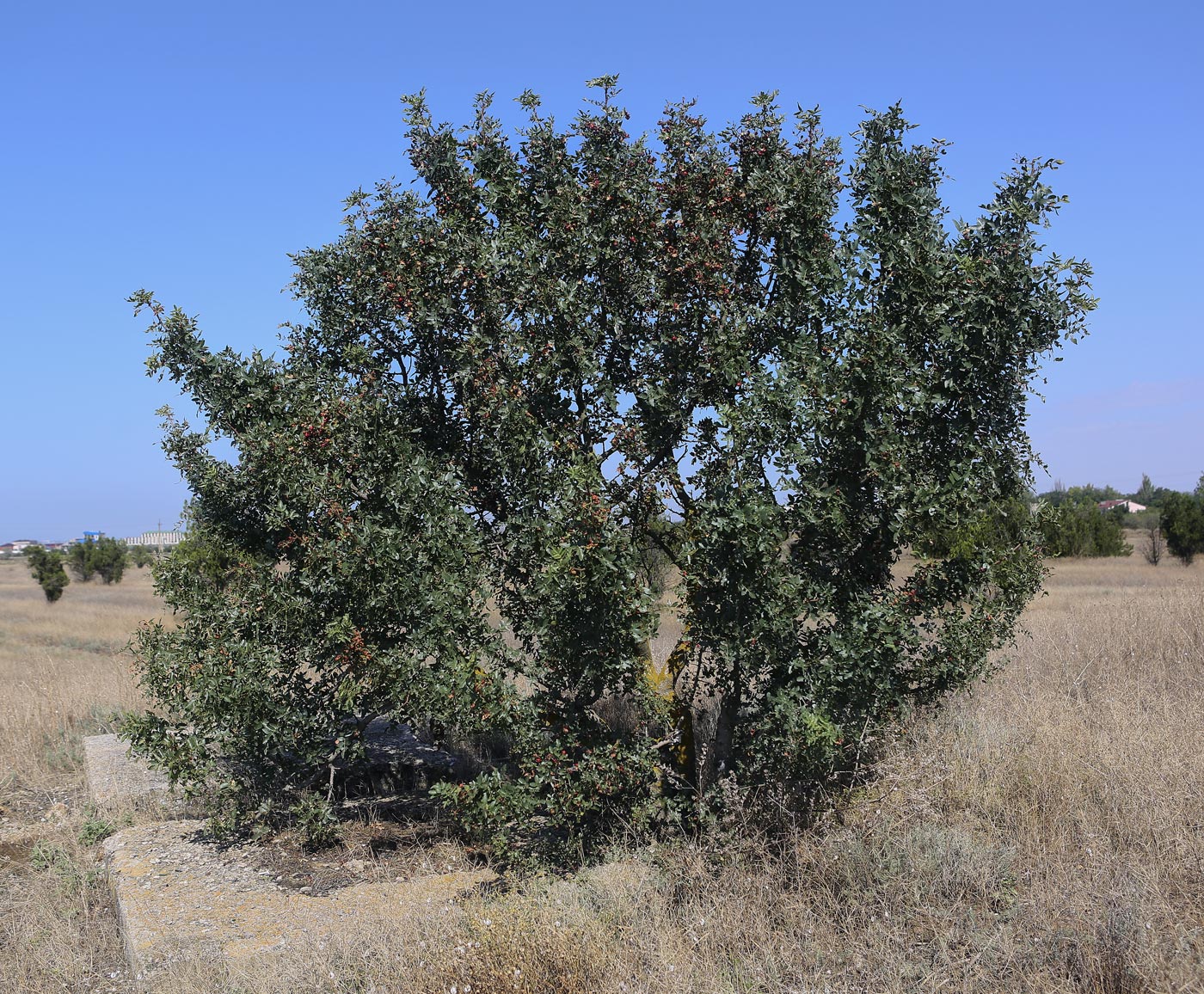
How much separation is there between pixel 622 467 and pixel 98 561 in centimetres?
4547

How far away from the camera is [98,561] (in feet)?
149

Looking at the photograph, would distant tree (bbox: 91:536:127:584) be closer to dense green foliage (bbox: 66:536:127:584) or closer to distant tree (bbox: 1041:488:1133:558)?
dense green foliage (bbox: 66:536:127:584)

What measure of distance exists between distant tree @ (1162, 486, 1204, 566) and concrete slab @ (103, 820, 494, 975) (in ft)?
102

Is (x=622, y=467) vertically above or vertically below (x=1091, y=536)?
above

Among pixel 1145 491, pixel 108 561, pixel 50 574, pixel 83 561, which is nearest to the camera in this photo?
pixel 50 574

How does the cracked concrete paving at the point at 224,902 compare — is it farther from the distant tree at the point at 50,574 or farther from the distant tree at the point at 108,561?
the distant tree at the point at 108,561

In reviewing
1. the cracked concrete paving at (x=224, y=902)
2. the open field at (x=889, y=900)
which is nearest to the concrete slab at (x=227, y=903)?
the cracked concrete paving at (x=224, y=902)

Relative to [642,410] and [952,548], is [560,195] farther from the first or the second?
[952,548]

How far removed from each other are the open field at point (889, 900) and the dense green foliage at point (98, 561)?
134 feet

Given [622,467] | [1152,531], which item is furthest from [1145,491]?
[622,467]

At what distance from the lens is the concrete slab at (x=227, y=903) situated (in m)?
5.90

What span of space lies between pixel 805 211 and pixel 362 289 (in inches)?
125

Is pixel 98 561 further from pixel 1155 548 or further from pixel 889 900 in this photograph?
pixel 889 900

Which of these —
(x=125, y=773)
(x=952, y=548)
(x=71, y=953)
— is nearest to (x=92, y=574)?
(x=125, y=773)
